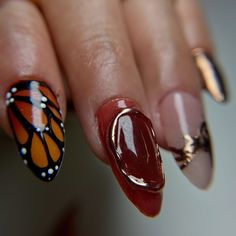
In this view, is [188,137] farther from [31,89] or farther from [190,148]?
[31,89]

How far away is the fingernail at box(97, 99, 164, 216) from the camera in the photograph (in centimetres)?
51

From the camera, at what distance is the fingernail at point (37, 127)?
1.68 ft

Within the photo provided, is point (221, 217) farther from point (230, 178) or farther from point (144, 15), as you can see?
point (144, 15)

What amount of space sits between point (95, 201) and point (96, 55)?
0.76 ft

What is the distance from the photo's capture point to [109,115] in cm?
55

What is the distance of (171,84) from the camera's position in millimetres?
641

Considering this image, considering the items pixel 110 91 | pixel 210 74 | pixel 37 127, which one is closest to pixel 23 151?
pixel 37 127

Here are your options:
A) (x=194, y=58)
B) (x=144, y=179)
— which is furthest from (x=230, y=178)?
Answer: (x=144, y=179)

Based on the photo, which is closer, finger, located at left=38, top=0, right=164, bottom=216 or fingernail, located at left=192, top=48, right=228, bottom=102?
finger, located at left=38, top=0, right=164, bottom=216

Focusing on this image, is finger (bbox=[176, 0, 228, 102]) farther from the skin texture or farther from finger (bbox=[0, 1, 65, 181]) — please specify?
finger (bbox=[0, 1, 65, 181])

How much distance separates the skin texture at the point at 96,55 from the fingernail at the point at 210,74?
0.27 ft

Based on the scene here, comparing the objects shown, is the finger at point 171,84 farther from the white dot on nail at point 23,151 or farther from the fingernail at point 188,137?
the white dot on nail at point 23,151

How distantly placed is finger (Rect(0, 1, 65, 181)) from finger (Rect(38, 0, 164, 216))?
3 centimetres

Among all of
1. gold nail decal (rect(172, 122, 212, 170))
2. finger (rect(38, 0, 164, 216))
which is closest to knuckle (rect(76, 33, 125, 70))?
finger (rect(38, 0, 164, 216))
